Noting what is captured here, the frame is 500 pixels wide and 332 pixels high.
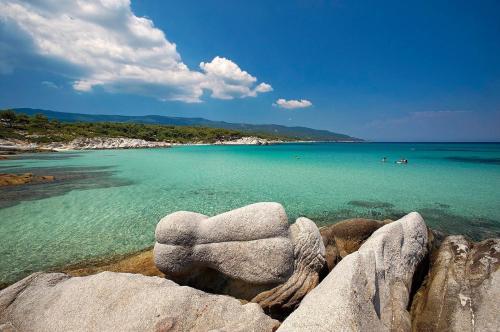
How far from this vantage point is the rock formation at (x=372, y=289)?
340cm

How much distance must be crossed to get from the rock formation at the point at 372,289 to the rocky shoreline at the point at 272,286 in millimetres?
19

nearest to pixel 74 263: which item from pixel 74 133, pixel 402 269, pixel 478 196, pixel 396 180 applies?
pixel 402 269

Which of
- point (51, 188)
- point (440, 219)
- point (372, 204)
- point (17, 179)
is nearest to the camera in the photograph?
point (440, 219)

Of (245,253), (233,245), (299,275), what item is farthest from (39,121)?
(299,275)

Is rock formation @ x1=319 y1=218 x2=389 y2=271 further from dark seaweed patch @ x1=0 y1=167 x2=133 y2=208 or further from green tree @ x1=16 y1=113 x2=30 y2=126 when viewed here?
green tree @ x1=16 y1=113 x2=30 y2=126

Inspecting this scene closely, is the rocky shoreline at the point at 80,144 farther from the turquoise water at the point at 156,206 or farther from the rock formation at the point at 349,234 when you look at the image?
the rock formation at the point at 349,234

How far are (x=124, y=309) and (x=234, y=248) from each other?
230cm

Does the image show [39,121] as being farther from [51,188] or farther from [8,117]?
[51,188]

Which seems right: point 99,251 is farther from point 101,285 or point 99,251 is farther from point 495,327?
point 495,327

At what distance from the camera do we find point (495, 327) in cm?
398

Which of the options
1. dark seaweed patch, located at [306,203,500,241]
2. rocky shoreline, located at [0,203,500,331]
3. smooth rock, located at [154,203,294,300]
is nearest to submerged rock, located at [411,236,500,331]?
rocky shoreline, located at [0,203,500,331]

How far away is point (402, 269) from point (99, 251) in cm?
1005

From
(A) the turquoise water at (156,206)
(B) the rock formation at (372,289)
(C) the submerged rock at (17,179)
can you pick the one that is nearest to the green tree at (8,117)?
(C) the submerged rock at (17,179)

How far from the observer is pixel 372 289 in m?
4.31
